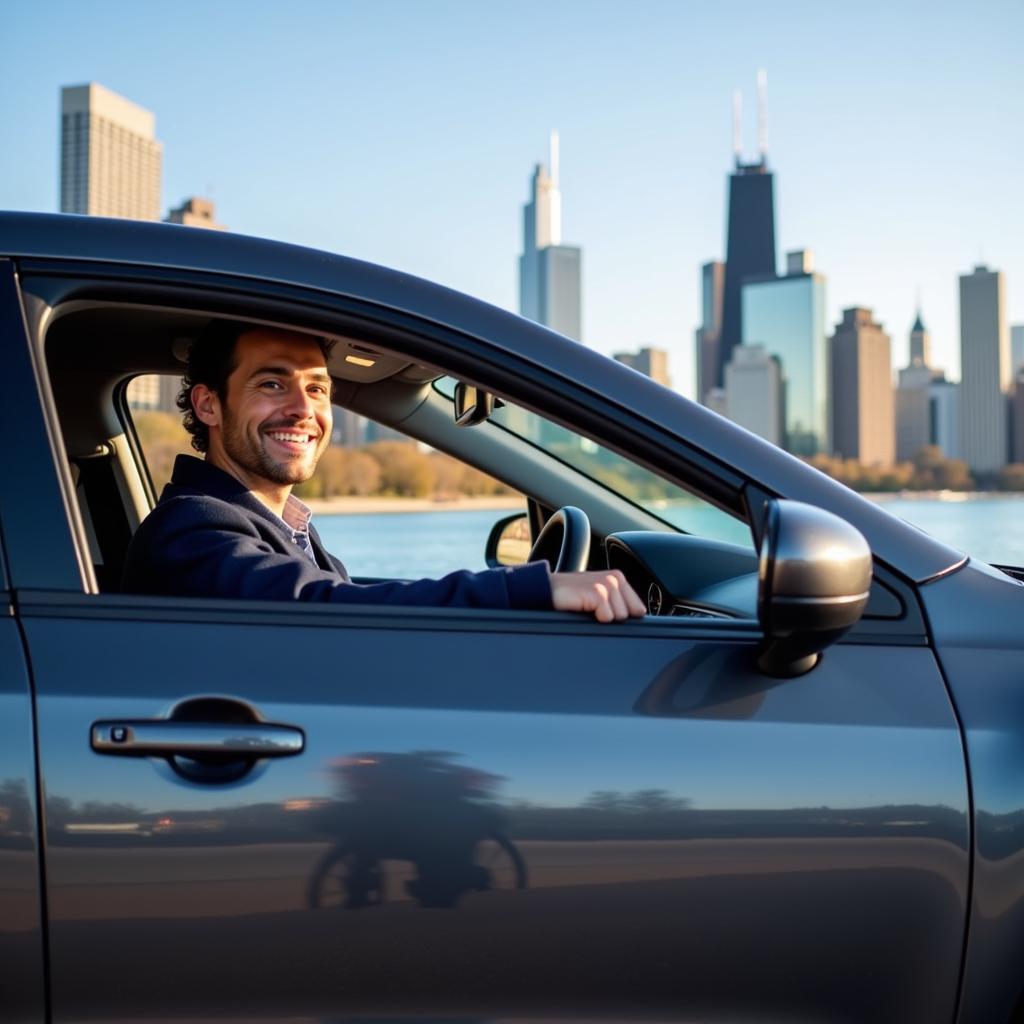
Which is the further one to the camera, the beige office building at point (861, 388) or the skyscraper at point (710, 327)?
the skyscraper at point (710, 327)

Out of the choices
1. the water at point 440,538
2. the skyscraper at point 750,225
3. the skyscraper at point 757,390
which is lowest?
the water at point 440,538

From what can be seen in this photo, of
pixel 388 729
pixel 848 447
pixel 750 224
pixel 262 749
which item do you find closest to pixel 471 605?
pixel 388 729

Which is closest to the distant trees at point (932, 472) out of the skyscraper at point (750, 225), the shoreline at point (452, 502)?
the shoreline at point (452, 502)

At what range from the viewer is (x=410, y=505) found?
6598 mm

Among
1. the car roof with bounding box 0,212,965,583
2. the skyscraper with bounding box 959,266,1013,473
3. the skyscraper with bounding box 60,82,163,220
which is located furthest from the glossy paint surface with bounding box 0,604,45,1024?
the skyscraper with bounding box 959,266,1013,473

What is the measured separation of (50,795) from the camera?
1.31 m

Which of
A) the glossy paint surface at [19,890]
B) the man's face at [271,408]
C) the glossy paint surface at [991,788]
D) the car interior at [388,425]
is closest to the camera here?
the glossy paint surface at [19,890]

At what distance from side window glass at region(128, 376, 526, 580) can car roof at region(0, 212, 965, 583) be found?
66 cm

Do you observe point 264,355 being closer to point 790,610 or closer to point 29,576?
point 29,576

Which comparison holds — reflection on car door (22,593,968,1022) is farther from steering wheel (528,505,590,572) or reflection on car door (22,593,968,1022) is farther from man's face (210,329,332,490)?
man's face (210,329,332,490)

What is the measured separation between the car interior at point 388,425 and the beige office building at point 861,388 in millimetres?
14938

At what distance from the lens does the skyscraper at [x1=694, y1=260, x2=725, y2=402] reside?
55969 mm

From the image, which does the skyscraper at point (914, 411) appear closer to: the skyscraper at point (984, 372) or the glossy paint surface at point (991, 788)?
the skyscraper at point (984, 372)

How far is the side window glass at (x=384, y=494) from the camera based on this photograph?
324 cm
